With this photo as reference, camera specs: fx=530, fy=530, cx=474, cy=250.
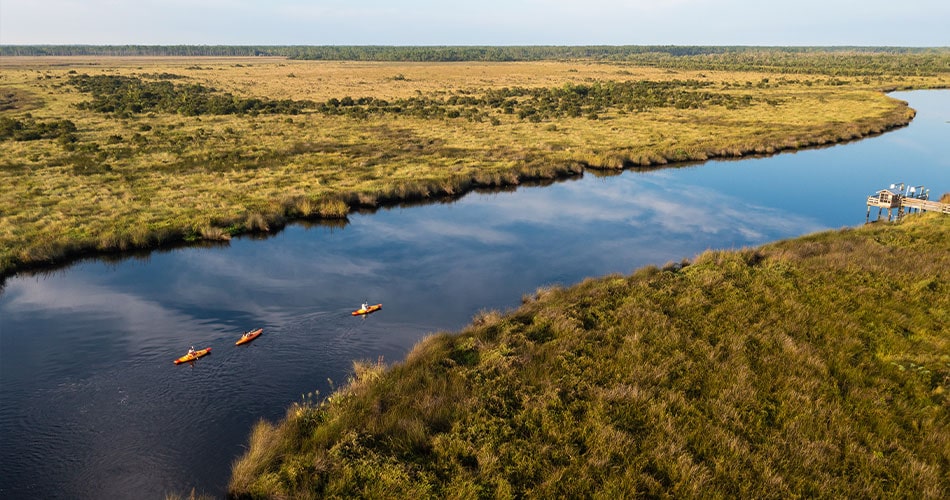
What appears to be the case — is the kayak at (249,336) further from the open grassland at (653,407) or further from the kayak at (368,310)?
the open grassland at (653,407)

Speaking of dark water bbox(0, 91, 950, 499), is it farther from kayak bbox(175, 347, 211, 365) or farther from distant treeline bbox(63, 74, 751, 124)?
distant treeline bbox(63, 74, 751, 124)

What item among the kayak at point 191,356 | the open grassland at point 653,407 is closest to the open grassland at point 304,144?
the kayak at point 191,356

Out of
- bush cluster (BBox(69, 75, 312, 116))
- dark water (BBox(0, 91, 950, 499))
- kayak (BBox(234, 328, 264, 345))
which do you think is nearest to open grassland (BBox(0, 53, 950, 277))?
bush cluster (BBox(69, 75, 312, 116))

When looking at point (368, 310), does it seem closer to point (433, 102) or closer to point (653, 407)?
point (653, 407)

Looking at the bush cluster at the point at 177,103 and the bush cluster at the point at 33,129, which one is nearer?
the bush cluster at the point at 33,129

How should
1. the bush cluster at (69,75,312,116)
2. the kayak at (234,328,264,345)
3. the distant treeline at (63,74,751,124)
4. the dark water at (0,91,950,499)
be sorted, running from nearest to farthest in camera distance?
the dark water at (0,91,950,499), the kayak at (234,328,264,345), the bush cluster at (69,75,312,116), the distant treeline at (63,74,751,124)

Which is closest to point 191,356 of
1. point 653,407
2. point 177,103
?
point 653,407
